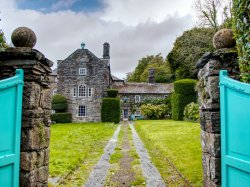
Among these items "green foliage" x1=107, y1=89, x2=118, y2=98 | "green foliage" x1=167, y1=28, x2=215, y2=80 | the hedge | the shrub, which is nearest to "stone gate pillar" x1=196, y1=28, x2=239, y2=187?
"green foliage" x1=167, y1=28, x2=215, y2=80

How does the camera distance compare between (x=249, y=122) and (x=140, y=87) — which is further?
(x=140, y=87)

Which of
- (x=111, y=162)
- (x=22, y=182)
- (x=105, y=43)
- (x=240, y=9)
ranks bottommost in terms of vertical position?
(x=111, y=162)

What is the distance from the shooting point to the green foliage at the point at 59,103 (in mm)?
29875

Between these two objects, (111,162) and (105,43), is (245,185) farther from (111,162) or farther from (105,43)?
(105,43)

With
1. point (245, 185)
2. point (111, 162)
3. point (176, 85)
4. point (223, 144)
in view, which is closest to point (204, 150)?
point (223, 144)

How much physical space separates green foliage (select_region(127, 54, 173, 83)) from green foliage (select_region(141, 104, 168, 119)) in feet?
52.8

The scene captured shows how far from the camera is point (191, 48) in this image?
93.6 feet

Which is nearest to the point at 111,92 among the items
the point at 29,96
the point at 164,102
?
the point at 164,102

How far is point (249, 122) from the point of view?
292cm

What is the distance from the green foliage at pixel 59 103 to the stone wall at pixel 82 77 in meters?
0.98

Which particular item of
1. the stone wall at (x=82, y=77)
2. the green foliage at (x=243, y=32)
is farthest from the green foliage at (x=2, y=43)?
the stone wall at (x=82, y=77)

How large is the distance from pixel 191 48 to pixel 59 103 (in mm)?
17523

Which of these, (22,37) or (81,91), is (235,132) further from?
(81,91)

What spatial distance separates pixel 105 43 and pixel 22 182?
114 ft
